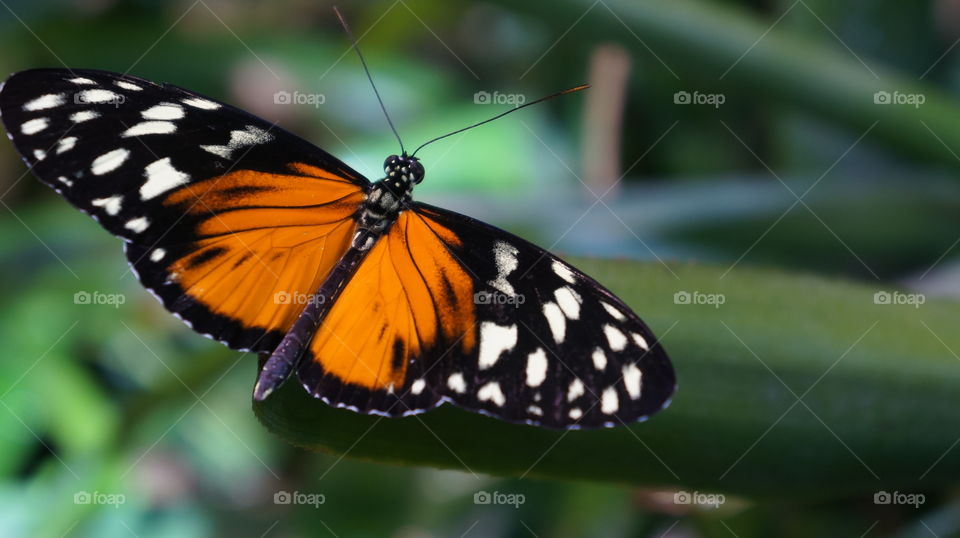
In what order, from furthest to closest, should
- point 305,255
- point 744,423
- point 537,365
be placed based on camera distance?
point 305,255 → point 537,365 → point 744,423

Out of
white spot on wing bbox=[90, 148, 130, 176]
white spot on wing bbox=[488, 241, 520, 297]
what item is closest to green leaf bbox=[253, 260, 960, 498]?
white spot on wing bbox=[488, 241, 520, 297]

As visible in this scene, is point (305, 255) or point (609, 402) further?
point (305, 255)

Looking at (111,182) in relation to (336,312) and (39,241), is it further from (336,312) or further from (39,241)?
(39,241)

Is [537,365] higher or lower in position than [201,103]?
lower

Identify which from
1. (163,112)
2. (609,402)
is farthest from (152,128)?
(609,402)

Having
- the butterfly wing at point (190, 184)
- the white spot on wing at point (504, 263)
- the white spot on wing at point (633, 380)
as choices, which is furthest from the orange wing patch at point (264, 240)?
the white spot on wing at point (633, 380)

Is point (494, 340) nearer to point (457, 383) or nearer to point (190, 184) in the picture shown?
point (457, 383)

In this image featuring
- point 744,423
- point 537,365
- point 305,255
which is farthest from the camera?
point 305,255

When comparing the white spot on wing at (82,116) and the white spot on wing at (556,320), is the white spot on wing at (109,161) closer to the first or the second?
the white spot on wing at (82,116)
